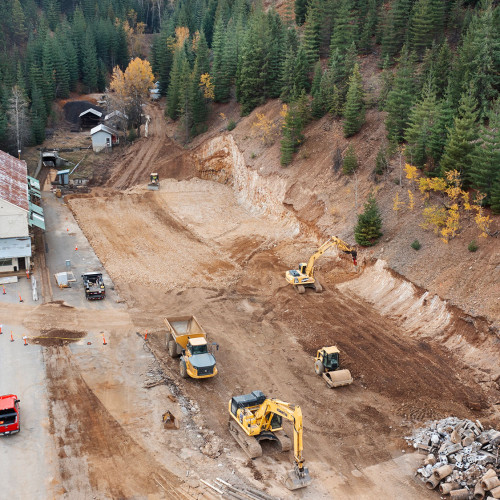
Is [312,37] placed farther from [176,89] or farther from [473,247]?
[473,247]

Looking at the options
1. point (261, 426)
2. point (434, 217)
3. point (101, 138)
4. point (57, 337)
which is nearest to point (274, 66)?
point (101, 138)

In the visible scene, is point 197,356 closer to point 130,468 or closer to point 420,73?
point 130,468

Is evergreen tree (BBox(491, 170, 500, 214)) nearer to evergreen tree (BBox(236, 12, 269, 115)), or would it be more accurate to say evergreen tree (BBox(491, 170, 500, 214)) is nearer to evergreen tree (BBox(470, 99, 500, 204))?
evergreen tree (BBox(470, 99, 500, 204))

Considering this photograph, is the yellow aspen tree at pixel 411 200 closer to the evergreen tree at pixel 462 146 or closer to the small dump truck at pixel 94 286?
the evergreen tree at pixel 462 146

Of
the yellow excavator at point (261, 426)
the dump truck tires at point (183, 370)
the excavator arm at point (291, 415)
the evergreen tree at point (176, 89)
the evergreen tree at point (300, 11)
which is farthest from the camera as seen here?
the evergreen tree at point (300, 11)

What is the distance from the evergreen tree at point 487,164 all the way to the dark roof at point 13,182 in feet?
109

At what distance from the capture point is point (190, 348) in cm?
2989

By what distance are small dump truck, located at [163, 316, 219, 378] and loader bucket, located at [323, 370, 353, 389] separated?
6.04 m

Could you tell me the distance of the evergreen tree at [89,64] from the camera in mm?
98500

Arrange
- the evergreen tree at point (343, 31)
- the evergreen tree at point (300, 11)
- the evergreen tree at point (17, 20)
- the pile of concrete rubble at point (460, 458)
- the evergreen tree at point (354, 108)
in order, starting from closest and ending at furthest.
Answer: the pile of concrete rubble at point (460, 458), the evergreen tree at point (354, 108), the evergreen tree at point (343, 31), the evergreen tree at point (300, 11), the evergreen tree at point (17, 20)

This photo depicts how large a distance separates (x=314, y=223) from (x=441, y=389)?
22.5 m

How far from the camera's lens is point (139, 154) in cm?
7375

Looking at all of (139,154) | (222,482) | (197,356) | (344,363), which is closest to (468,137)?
(344,363)

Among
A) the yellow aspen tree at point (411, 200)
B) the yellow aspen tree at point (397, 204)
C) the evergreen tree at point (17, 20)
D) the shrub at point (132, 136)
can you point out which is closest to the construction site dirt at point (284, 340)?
the yellow aspen tree at point (397, 204)
